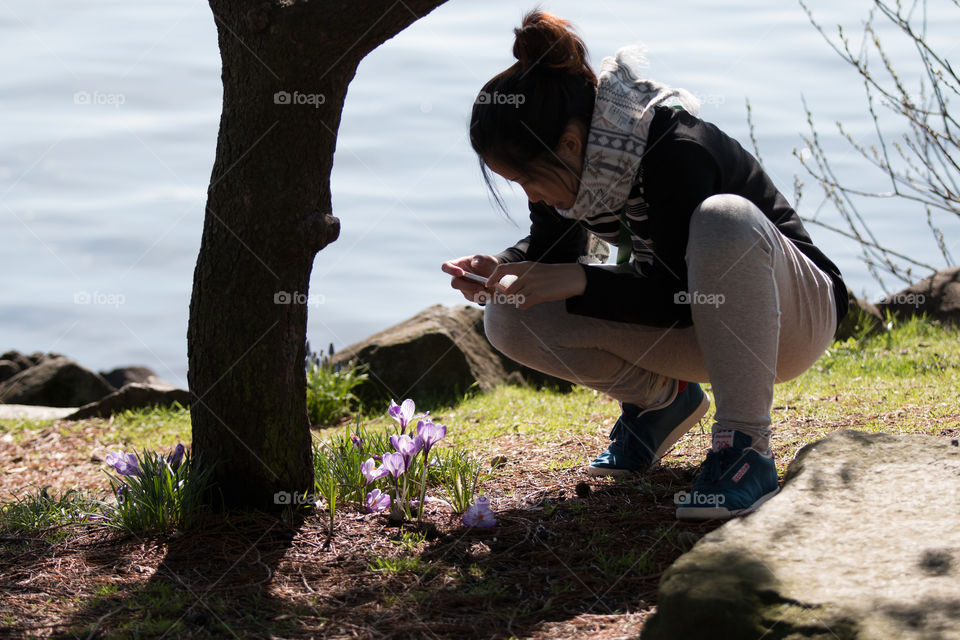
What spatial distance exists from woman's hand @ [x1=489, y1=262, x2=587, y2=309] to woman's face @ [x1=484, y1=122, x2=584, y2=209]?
0.88ft

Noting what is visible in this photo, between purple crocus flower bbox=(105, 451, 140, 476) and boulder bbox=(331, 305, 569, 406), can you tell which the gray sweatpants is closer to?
purple crocus flower bbox=(105, 451, 140, 476)

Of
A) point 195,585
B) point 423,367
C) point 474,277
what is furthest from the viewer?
point 423,367

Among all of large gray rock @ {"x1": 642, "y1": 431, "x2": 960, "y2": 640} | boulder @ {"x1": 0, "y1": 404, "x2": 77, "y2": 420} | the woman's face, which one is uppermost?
the woman's face

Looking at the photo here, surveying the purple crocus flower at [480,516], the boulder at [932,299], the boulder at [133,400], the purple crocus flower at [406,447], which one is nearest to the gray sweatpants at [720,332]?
the purple crocus flower at [406,447]

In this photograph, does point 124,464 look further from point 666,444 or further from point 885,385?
point 885,385

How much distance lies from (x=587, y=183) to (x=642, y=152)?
193 mm

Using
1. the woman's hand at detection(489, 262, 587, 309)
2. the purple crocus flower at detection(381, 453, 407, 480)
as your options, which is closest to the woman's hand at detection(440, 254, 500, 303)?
the woman's hand at detection(489, 262, 587, 309)

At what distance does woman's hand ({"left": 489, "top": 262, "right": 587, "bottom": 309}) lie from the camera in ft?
8.82

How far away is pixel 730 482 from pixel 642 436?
69 centimetres

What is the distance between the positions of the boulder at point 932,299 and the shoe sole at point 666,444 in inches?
198

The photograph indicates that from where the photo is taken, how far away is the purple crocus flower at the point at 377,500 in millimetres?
2895

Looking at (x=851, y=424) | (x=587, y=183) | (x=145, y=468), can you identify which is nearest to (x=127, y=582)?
(x=145, y=468)

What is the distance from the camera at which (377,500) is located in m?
2.90

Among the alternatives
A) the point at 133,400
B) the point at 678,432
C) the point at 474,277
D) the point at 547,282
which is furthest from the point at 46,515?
the point at 133,400
